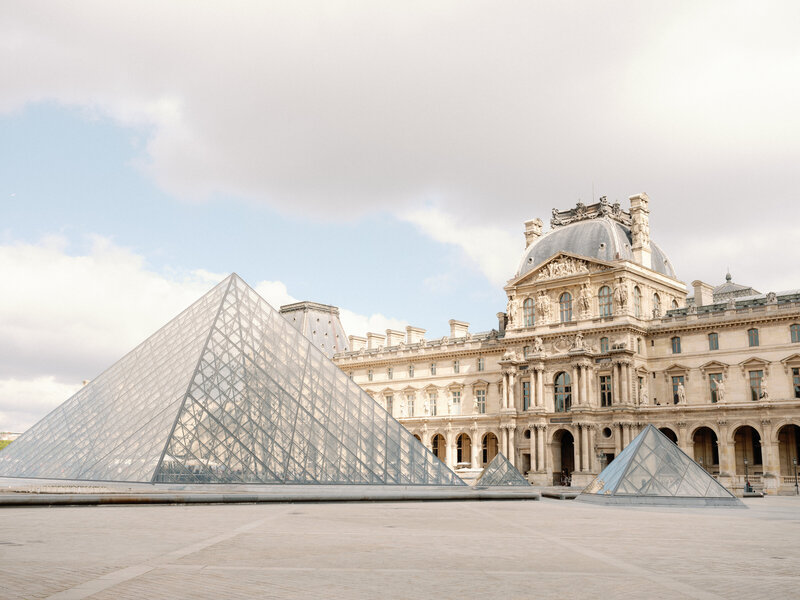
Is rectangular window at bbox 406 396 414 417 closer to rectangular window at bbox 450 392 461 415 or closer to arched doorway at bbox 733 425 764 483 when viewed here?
rectangular window at bbox 450 392 461 415

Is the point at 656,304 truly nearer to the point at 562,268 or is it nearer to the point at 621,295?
the point at 621,295

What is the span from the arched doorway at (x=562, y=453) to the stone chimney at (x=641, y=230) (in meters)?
13.7

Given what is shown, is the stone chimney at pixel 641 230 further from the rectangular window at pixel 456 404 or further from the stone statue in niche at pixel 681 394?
the rectangular window at pixel 456 404

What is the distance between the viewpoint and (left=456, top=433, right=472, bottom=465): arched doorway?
6631 cm

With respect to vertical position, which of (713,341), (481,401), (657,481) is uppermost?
(713,341)

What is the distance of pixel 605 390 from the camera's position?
54438 mm

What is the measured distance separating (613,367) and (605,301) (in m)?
5.05

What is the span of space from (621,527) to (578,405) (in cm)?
3827

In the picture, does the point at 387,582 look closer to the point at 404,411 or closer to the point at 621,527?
the point at 621,527

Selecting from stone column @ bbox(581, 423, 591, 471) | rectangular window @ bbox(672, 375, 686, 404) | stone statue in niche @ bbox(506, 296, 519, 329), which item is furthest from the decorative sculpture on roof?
stone column @ bbox(581, 423, 591, 471)

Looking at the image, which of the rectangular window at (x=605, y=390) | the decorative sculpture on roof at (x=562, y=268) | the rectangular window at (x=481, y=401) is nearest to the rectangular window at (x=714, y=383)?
the rectangular window at (x=605, y=390)

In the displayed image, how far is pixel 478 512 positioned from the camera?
830 inches

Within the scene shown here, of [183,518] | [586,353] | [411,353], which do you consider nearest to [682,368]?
[586,353]

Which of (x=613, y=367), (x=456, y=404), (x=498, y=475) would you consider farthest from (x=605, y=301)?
(x=498, y=475)
